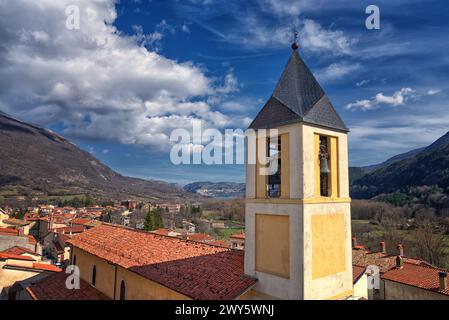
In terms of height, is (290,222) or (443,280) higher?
(290,222)

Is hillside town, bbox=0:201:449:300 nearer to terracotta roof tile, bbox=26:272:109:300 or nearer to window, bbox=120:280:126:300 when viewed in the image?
terracotta roof tile, bbox=26:272:109:300

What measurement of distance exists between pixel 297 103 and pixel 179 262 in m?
8.49

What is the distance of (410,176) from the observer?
113000 millimetres

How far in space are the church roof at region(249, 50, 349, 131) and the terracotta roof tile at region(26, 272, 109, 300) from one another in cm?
1286

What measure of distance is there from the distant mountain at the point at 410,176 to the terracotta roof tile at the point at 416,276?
7741 centimetres

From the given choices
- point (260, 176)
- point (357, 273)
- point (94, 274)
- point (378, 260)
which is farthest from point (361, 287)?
point (94, 274)

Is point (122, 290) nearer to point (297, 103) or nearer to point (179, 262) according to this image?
point (179, 262)

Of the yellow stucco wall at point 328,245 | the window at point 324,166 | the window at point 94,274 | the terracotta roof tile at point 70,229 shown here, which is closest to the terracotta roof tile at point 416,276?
the yellow stucco wall at point 328,245

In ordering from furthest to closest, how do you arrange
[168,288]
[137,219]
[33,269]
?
[137,219], [33,269], [168,288]
